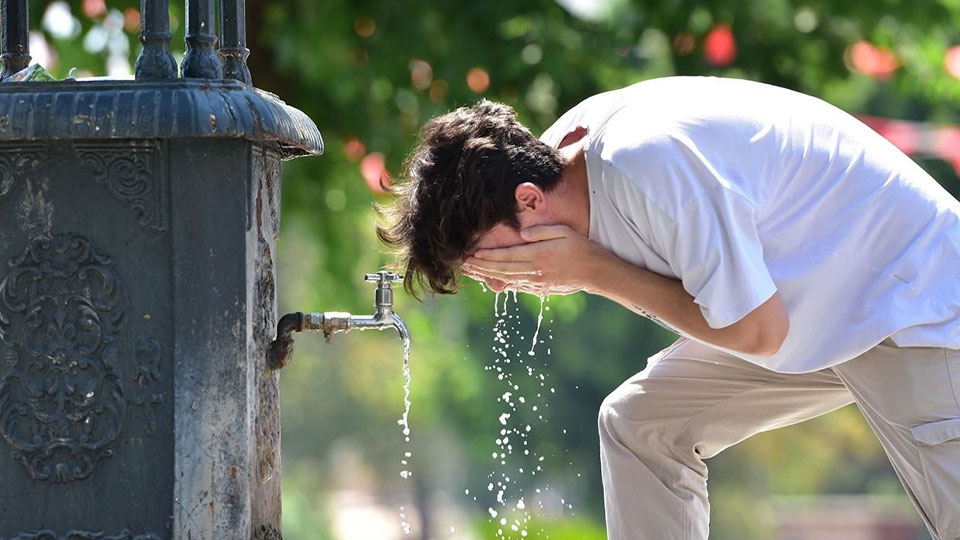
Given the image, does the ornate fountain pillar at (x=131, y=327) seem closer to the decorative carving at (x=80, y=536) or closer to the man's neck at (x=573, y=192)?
the decorative carving at (x=80, y=536)

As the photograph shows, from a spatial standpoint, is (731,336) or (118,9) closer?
(731,336)

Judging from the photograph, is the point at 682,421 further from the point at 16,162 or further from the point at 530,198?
the point at 16,162

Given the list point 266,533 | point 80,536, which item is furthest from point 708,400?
point 80,536

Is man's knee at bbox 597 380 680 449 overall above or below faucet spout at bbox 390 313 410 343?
below

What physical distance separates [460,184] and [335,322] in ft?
1.33

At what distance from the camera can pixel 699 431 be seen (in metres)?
3.14

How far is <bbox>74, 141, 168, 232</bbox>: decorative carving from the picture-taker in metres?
2.63

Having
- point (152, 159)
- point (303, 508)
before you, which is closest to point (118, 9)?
point (152, 159)

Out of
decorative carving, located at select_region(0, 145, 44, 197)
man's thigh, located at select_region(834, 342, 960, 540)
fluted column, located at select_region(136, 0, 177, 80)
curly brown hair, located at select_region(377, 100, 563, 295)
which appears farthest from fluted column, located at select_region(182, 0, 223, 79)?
man's thigh, located at select_region(834, 342, 960, 540)

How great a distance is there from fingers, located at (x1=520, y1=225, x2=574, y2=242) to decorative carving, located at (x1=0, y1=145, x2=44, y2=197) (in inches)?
35.6

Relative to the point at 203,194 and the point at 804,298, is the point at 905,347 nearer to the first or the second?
the point at 804,298

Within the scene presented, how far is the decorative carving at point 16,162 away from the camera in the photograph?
2.65 meters

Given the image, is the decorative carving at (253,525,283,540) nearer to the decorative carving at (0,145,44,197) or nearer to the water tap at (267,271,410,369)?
the water tap at (267,271,410,369)

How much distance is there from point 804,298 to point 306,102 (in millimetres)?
3888
